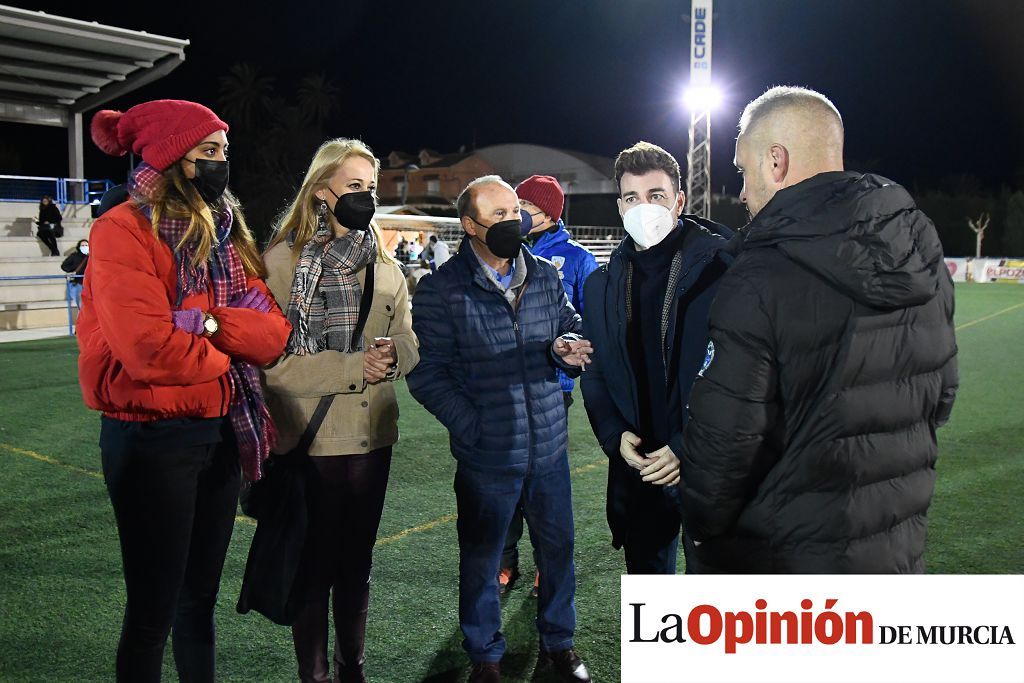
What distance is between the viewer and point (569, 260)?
403 centimetres

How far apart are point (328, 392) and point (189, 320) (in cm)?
54

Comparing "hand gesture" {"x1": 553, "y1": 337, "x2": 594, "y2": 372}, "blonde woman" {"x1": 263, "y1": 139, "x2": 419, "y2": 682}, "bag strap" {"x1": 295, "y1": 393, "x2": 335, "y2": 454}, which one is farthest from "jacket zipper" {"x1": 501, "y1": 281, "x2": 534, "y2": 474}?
"bag strap" {"x1": 295, "y1": 393, "x2": 335, "y2": 454}

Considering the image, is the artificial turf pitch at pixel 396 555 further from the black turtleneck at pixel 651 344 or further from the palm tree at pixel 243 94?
the palm tree at pixel 243 94

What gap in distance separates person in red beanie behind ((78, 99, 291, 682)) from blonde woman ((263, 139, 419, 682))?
0.22 meters

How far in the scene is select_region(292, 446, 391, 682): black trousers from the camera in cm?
262

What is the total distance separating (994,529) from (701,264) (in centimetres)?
299

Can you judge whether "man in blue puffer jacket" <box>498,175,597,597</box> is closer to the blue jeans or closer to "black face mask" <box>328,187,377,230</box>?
A: the blue jeans

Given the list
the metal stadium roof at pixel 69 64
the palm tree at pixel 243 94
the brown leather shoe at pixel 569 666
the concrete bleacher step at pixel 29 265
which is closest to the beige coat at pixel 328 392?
the brown leather shoe at pixel 569 666

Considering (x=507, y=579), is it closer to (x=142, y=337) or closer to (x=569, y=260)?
(x=569, y=260)

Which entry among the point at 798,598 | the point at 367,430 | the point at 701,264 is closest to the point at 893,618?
the point at 798,598

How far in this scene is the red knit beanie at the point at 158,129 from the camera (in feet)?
7.21

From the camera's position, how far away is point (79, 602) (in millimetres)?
3502

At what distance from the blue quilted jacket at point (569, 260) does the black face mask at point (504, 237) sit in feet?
3.52

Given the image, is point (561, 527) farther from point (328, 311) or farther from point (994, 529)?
point (994, 529)
